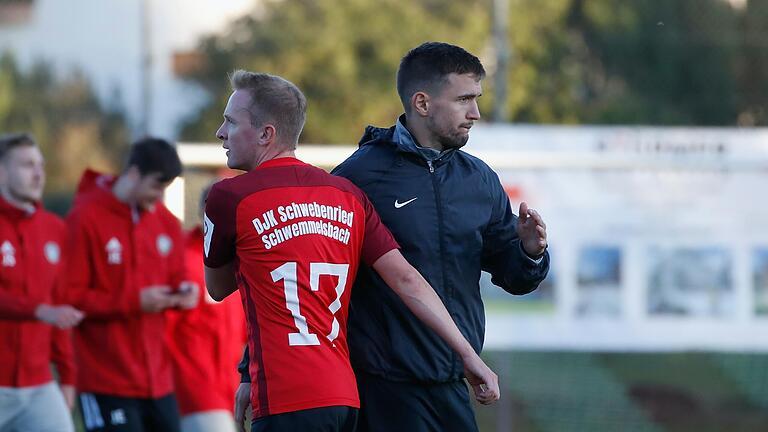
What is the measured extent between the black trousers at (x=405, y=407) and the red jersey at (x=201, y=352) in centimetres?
304

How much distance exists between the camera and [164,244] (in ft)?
25.0

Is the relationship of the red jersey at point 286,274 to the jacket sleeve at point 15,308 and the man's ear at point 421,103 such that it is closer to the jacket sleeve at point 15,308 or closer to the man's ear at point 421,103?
the man's ear at point 421,103

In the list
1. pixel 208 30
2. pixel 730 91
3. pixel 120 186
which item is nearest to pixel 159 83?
pixel 208 30

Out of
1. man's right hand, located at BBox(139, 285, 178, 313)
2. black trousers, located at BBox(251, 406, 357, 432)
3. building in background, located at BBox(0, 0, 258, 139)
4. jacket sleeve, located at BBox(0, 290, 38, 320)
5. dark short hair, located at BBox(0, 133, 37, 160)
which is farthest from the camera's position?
building in background, located at BBox(0, 0, 258, 139)

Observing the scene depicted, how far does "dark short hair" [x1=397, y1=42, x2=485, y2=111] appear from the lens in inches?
196

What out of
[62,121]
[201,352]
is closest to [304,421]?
[201,352]

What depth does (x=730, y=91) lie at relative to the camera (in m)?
24.2

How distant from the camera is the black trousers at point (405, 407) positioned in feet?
16.0

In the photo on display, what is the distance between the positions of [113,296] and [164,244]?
0.55m

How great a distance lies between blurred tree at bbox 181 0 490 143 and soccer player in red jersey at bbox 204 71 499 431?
68.4 ft

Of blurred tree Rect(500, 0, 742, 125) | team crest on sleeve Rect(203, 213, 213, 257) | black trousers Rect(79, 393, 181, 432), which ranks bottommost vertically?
black trousers Rect(79, 393, 181, 432)

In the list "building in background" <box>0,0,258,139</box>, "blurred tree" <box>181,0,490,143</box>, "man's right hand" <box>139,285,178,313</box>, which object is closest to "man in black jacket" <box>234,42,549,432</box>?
"man's right hand" <box>139,285,178,313</box>

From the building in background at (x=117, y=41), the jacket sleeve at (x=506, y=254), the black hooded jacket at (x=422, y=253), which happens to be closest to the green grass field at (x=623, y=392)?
the jacket sleeve at (x=506, y=254)

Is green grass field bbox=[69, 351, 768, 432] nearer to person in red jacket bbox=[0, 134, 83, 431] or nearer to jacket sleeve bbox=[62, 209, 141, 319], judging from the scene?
person in red jacket bbox=[0, 134, 83, 431]
